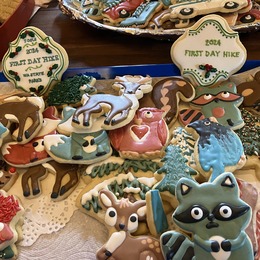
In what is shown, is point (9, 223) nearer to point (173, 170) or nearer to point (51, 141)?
point (51, 141)

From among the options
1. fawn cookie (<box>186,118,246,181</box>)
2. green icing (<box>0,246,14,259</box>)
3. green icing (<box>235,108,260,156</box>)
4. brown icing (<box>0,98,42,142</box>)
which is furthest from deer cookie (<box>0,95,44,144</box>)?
green icing (<box>235,108,260,156</box>)

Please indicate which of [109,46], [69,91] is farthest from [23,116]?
[109,46]

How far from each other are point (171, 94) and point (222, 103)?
0.13 m

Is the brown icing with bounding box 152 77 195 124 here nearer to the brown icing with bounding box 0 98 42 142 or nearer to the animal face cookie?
the animal face cookie

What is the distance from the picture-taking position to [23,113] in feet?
3.11

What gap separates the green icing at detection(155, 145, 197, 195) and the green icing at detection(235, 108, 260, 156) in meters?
0.15

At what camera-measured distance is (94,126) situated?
924 millimetres

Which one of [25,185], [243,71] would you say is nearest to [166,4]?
[243,71]

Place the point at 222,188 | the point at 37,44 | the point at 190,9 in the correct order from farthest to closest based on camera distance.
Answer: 1. the point at 190,9
2. the point at 37,44
3. the point at 222,188

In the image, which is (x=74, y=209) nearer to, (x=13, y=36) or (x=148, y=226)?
(x=148, y=226)

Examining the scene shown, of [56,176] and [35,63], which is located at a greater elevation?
[35,63]

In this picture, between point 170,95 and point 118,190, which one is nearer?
point 118,190

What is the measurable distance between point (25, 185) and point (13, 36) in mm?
619

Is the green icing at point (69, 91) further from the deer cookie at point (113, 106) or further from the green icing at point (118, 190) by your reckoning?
the green icing at point (118, 190)
